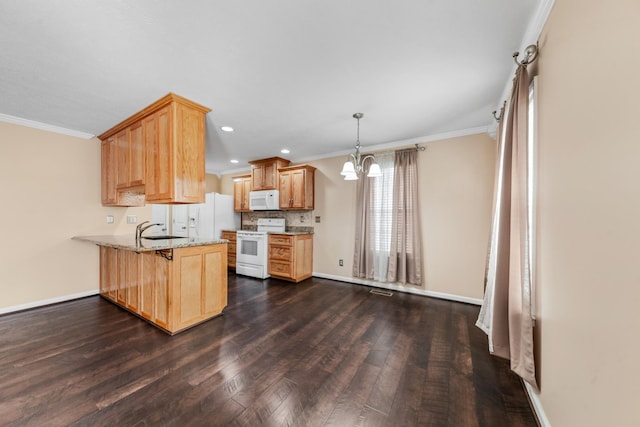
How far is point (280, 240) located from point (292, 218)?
32.9 inches

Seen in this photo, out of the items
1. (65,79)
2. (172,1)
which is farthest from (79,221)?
(172,1)

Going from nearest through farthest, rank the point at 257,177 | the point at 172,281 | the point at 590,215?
1. the point at 590,215
2. the point at 172,281
3. the point at 257,177

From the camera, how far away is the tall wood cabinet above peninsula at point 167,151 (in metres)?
2.46

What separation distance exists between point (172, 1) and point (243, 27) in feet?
1.34

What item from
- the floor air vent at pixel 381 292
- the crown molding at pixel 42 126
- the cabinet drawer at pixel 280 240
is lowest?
the floor air vent at pixel 381 292

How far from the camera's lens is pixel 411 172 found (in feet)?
12.4

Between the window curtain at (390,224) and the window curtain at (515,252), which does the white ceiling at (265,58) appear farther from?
the window curtain at (390,224)

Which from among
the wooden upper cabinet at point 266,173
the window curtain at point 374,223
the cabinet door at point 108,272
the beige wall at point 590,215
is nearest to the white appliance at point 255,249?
the wooden upper cabinet at point 266,173

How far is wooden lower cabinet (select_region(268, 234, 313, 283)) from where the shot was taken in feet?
14.5

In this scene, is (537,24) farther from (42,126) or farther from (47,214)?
(47,214)

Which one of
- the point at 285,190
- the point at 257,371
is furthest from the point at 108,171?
the point at 257,371

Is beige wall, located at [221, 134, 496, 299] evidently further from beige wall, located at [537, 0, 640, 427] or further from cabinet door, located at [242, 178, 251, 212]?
cabinet door, located at [242, 178, 251, 212]

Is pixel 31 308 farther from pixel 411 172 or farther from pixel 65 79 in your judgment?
pixel 411 172

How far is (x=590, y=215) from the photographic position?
101 cm
